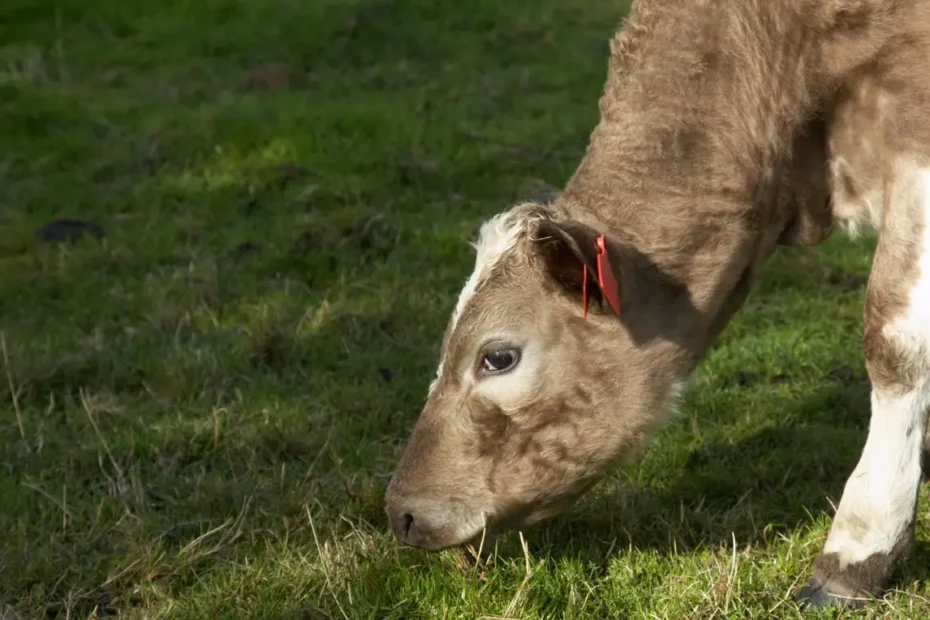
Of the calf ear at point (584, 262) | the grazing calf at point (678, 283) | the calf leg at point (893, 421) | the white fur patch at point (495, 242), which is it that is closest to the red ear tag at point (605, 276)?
the calf ear at point (584, 262)

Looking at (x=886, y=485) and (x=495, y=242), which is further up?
(x=495, y=242)

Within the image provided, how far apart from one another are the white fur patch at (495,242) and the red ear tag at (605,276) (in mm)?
402

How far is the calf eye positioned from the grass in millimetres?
685

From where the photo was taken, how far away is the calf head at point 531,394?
4.23m

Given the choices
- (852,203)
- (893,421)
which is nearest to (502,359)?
(893,421)

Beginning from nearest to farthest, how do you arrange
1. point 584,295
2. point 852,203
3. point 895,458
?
point 584,295 → point 895,458 → point 852,203

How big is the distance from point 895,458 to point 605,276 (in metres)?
1.20

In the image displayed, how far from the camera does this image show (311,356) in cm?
660

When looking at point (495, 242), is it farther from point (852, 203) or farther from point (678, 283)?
point (852, 203)

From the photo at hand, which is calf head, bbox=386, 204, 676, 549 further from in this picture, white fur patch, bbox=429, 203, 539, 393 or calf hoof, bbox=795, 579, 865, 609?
calf hoof, bbox=795, 579, 865, 609

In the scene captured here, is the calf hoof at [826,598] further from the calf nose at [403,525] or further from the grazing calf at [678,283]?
the calf nose at [403,525]

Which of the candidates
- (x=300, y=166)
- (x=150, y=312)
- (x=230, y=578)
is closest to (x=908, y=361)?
(x=230, y=578)

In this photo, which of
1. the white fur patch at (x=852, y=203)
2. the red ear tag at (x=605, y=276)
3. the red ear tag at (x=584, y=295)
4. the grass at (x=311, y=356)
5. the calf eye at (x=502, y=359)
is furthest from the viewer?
the white fur patch at (x=852, y=203)

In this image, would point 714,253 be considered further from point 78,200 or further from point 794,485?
point 78,200
